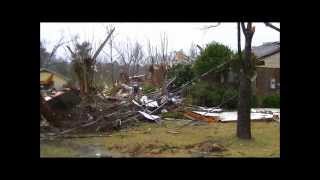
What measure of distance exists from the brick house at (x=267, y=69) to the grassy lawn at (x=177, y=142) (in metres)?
0.38

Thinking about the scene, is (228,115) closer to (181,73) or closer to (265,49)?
(181,73)

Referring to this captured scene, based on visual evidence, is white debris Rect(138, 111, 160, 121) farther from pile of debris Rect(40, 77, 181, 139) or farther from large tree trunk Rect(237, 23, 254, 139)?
large tree trunk Rect(237, 23, 254, 139)

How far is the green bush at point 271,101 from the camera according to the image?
4.00m

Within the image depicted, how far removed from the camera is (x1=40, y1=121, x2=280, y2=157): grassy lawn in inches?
165

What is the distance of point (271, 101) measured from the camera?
4191mm

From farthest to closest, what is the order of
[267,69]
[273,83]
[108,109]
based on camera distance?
1. [108,109]
2. [267,69]
3. [273,83]

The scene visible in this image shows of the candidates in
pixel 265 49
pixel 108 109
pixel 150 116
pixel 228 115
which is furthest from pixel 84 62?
pixel 265 49

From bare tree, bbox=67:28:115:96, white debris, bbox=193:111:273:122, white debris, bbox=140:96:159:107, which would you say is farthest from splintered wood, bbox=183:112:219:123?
bare tree, bbox=67:28:115:96

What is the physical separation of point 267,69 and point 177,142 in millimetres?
1282

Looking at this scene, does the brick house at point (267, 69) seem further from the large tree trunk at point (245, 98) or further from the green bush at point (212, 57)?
the green bush at point (212, 57)

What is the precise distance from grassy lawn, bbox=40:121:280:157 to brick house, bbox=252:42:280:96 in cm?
38
